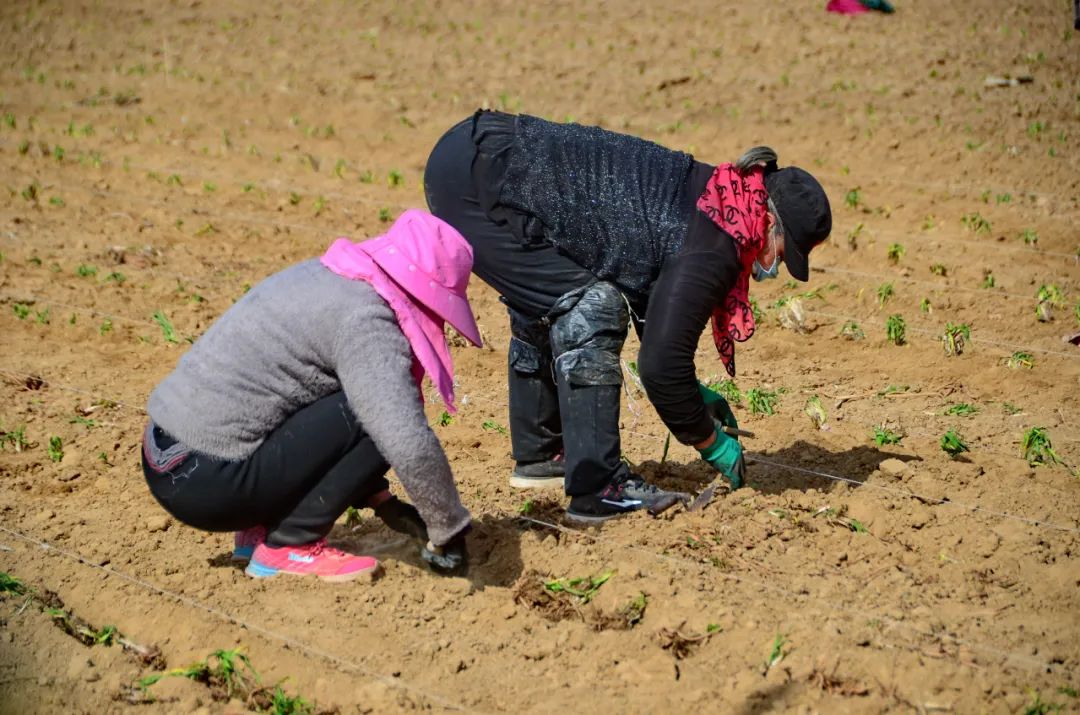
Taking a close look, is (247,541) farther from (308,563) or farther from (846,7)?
(846,7)

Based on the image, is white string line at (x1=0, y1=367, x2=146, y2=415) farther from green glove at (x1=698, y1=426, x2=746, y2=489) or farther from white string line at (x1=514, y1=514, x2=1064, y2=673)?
green glove at (x1=698, y1=426, x2=746, y2=489)

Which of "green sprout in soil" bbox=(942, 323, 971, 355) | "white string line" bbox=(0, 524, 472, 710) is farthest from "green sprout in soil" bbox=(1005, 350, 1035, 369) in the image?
"white string line" bbox=(0, 524, 472, 710)

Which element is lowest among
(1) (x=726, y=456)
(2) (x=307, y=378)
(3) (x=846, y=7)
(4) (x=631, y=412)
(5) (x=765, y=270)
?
(4) (x=631, y=412)

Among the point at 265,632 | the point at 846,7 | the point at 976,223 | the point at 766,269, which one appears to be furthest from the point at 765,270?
the point at 846,7

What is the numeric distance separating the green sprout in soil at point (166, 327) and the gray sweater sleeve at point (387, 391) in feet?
8.75

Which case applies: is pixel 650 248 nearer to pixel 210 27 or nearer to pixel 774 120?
pixel 774 120

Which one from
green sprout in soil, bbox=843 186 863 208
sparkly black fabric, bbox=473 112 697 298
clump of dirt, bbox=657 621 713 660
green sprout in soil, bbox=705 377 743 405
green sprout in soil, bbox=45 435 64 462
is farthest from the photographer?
green sprout in soil, bbox=843 186 863 208

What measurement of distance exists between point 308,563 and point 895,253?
413 centimetres

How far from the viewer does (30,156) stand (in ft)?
27.0

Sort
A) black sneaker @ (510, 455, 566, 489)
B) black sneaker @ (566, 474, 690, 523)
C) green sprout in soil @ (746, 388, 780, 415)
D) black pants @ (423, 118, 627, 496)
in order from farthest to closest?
green sprout in soil @ (746, 388, 780, 415), black sneaker @ (510, 455, 566, 489), black sneaker @ (566, 474, 690, 523), black pants @ (423, 118, 627, 496)

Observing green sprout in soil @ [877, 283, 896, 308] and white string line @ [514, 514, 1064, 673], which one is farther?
green sprout in soil @ [877, 283, 896, 308]

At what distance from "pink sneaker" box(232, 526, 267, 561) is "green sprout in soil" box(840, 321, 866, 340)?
3.07 m

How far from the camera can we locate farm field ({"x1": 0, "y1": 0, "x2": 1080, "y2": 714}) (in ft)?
10.2

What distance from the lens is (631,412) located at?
4.88 m
